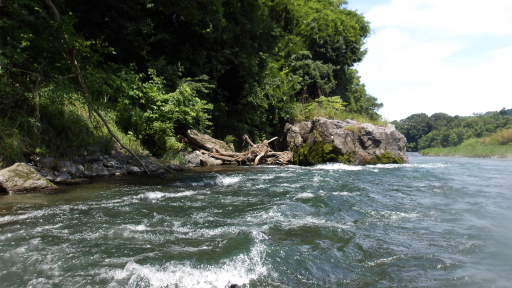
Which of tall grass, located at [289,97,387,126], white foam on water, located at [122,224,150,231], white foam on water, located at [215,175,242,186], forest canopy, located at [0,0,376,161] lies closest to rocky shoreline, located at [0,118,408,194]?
forest canopy, located at [0,0,376,161]

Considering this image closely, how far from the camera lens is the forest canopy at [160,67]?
750 centimetres

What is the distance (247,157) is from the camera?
15.5 meters

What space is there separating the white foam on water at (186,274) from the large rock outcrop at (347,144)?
1227 cm

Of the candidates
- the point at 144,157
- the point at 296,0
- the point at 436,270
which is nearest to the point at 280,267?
the point at 436,270

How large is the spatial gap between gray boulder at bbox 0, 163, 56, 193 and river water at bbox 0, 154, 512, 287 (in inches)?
19.1

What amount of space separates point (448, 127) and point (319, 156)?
292 ft

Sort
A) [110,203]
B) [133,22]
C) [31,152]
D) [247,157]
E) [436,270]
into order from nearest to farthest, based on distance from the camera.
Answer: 1. [436,270]
2. [110,203]
3. [31,152]
4. [133,22]
5. [247,157]

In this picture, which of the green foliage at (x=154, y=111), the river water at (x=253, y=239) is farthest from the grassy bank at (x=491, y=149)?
the green foliage at (x=154, y=111)

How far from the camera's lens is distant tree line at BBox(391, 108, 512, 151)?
6206 cm

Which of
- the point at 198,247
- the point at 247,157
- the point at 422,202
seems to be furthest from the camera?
the point at 247,157

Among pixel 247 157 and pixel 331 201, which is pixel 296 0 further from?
pixel 331 201

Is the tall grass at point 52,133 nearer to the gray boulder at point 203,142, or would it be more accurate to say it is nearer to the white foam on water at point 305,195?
the gray boulder at point 203,142

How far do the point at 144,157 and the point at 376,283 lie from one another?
32.1ft

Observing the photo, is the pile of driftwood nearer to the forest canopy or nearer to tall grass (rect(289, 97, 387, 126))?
the forest canopy
